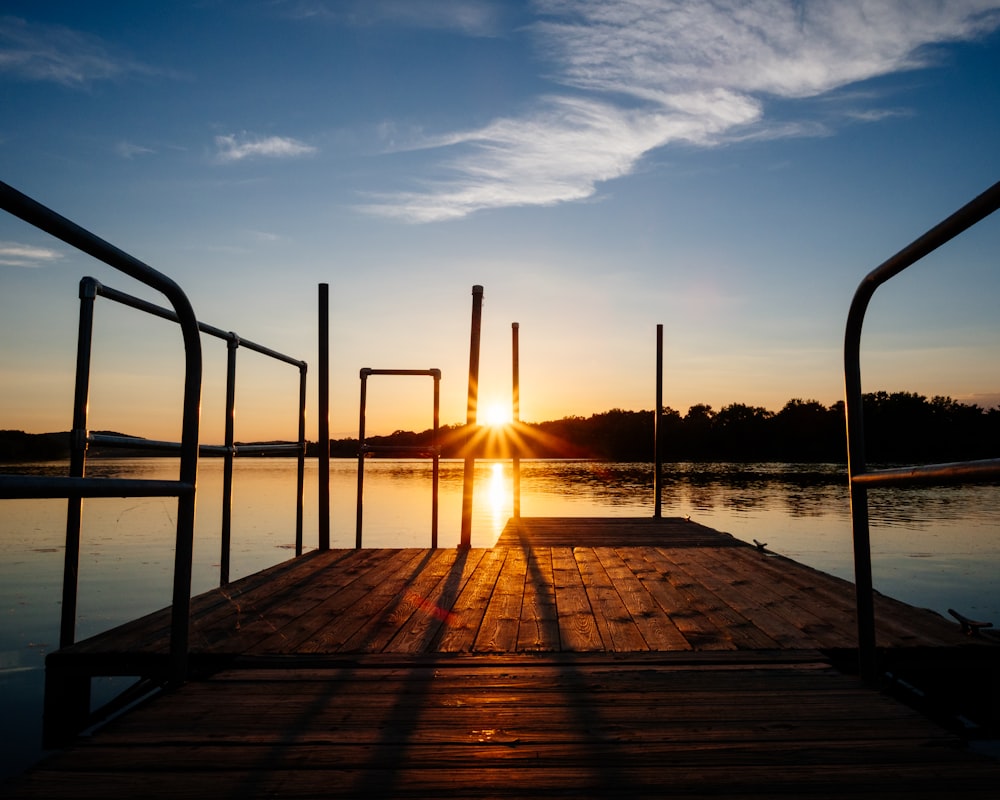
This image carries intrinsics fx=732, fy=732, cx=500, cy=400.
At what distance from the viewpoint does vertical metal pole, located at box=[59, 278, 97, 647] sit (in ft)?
8.05

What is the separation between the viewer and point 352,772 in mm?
1527

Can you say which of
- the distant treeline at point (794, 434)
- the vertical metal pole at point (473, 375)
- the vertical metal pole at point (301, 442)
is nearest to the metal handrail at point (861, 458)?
the vertical metal pole at point (301, 442)

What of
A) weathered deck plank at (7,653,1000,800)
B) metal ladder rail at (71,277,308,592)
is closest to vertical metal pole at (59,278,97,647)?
metal ladder rail at (71,277,308,592)

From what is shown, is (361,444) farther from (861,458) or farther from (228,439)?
(861,458)

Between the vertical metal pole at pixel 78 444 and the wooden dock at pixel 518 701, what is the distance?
161 mm

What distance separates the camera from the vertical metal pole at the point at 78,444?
2.45m

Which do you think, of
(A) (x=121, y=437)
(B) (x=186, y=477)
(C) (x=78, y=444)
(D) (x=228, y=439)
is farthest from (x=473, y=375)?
(B) (x=186, y=477)

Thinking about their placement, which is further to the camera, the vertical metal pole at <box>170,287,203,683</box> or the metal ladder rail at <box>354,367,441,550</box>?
the metal ladder rail at <box>354,367,441,550</box>

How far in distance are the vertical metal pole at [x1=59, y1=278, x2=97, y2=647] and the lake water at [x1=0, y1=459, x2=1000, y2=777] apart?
1152 mm

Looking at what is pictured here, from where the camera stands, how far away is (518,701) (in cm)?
199

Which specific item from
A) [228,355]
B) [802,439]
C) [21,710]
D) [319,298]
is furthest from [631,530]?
[802,439]

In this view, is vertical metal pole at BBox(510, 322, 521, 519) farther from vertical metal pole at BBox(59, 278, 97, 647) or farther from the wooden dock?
vertical metal pole at BBox(59, 278, 97, 647)

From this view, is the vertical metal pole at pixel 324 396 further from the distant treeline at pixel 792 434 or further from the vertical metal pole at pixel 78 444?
the distant treeline at pixel 792 434

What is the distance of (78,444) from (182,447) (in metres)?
0.64
